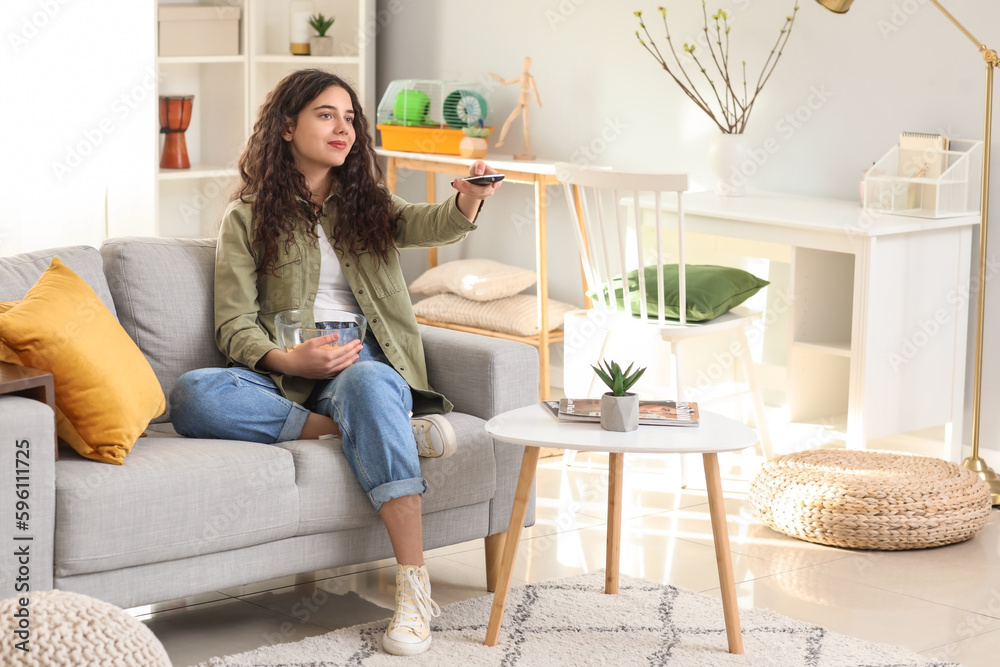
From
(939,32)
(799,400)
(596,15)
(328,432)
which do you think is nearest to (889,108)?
(939,32)

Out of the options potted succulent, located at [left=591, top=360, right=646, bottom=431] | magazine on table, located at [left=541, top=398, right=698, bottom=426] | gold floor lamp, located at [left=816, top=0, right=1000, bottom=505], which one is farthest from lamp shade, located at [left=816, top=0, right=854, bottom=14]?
potted succulent, located at [left=591, top=360, right=646, bottom=431]

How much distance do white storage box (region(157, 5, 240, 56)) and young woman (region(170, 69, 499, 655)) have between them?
203 centimetres

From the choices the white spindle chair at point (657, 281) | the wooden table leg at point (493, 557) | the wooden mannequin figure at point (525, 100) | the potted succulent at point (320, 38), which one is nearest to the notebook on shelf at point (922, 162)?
the white spindle chair at point (657, 281)

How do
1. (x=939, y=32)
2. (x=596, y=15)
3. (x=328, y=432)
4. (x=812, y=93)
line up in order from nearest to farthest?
(x=328, y=432) → (x=939, y=32) → (x=812, y=93) → (x=596, y=15)

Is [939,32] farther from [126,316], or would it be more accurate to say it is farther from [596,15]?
[126,316]

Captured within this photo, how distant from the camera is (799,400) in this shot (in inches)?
139

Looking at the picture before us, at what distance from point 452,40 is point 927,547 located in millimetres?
2886

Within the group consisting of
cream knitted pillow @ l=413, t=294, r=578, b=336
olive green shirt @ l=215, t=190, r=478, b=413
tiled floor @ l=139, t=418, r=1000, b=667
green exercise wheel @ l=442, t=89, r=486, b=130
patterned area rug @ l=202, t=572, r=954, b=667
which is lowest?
tiled floor @ l=139, t=418, r=1000, b=667

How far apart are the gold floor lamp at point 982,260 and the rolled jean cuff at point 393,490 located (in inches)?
66.8

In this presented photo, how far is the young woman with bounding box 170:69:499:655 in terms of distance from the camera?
2307 millimetres

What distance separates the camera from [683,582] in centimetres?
259

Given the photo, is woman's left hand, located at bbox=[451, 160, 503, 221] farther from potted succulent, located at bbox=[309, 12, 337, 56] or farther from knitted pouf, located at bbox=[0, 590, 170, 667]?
potted succulent, located at bbox=[309, 12, 337, 56]

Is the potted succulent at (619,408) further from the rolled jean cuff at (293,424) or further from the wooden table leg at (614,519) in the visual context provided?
the rolled jean cuff at (293,424)

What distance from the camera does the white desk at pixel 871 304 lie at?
315cm
